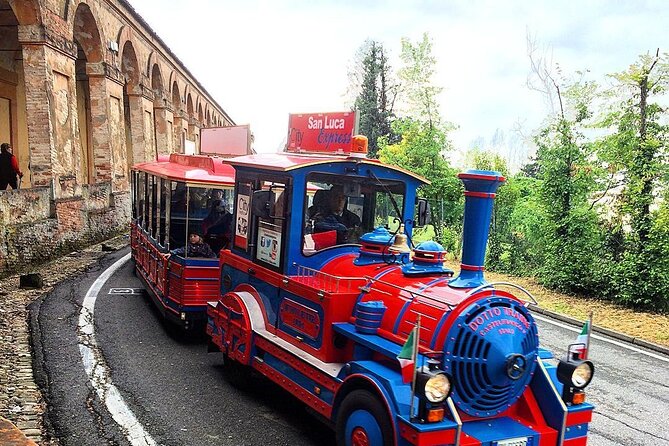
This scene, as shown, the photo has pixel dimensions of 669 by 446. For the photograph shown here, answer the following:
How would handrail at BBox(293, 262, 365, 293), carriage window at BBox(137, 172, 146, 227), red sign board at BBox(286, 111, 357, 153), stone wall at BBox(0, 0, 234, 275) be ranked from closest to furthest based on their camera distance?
handrail at BBox(293, 262, 365, 293) → red sign board at BBox(286, 111, 357, 153) → carriage window at BBox(137, 172, 146, 227) → stone wall at BBox(0, 0, 234, 275)

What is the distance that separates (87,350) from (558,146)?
1076cm

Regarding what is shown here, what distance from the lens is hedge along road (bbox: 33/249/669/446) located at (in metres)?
4.77

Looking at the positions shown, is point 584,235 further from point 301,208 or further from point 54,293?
point 54,293

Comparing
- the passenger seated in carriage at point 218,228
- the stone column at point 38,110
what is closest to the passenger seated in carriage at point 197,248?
the passenger seated in carriage at point 218,228

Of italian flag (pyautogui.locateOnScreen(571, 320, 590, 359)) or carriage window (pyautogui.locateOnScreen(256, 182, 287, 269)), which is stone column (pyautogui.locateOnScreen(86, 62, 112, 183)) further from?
italian flag (pyautogui.locateOnScreen(571, 320, 590, 359))

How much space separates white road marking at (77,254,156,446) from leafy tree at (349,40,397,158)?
80.2 feet

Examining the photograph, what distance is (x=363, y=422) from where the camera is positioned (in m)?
3.74

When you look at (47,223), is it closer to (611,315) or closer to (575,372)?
(575,372)

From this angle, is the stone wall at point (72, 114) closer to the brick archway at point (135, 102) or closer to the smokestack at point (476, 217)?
the brick archway at point (135, 102)

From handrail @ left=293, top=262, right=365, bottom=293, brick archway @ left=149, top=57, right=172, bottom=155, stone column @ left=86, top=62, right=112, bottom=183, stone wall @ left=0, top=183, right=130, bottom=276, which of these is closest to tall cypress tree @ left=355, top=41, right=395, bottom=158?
brick archway @ left=149, top=57, right=172, bottom=155

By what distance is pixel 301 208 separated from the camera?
5.02 m

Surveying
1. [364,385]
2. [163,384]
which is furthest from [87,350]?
[364,385]

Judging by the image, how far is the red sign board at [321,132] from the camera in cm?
562

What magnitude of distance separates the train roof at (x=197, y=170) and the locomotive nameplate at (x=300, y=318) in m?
2.88
